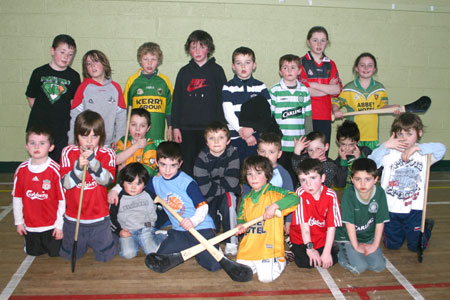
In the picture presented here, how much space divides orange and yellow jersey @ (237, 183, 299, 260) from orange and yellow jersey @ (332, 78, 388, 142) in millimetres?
2220

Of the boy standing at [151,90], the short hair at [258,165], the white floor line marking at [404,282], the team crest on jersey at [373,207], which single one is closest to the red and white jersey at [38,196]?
the boy standing at [151,90]

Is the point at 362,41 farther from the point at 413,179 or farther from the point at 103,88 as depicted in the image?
the point at 103,88

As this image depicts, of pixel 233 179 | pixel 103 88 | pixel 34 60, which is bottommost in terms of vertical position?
pixel 233 179

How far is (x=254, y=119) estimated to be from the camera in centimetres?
416

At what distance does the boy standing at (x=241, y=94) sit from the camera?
427 centimetres

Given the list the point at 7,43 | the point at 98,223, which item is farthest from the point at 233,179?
the point at 7,43

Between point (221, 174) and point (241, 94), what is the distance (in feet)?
3.33

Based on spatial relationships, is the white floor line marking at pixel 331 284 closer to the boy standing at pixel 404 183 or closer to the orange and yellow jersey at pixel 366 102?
the boy standing at pixel 404 183

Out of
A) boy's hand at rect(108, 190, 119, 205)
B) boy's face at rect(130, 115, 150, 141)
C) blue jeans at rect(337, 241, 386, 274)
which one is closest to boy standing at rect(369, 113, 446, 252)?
blue jeans at rect(337, 241, 386, 274)

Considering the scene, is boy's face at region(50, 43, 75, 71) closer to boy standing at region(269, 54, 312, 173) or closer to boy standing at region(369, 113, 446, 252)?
boy standing at region(269, 54, 312, 173)

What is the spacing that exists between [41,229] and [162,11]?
383 cm

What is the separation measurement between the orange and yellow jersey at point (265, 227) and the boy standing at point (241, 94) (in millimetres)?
1031

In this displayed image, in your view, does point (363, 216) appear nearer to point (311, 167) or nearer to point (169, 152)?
point (311, 167)

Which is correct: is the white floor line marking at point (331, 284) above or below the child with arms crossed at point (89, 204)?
below
